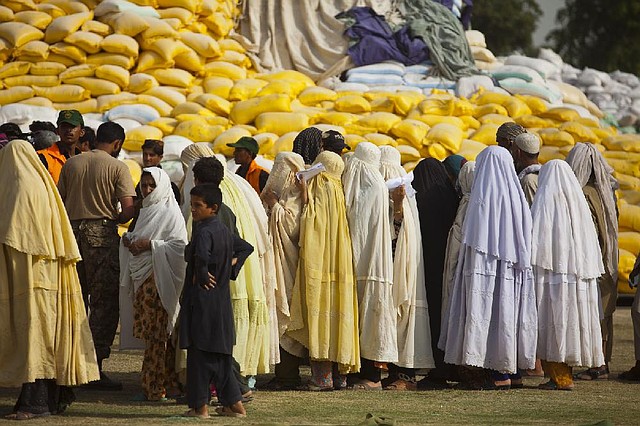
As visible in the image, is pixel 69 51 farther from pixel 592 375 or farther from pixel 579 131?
pixel 592 375

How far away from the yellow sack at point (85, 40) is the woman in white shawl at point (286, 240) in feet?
20.3

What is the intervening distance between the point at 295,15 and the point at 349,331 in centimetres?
883

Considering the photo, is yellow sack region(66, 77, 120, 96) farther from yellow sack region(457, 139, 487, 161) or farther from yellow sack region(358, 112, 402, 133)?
yellow sack region(457, 139, 487, 161)

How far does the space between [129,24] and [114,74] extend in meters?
0.62

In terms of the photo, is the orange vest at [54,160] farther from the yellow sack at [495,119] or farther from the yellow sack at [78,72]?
the yellow sack at [495,119]

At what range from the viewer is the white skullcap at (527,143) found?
9.33 m

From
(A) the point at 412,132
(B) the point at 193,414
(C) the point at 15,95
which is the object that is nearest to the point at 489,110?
(A) the point at 412,132

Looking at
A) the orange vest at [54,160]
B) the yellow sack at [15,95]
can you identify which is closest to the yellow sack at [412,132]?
the yellow sack at [15,95]

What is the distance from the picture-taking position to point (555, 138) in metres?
14.5

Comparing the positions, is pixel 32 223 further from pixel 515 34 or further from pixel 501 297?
pixel 515 34

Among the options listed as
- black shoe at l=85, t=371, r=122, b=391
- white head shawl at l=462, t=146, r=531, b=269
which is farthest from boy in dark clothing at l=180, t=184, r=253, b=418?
white head shawl at l=462, t=146, r=531, b=269

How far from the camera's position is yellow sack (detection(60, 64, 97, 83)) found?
14398 millimetres

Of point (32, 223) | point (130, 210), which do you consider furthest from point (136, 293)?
point (32, 223)

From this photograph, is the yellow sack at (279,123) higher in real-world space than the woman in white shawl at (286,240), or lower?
higher
